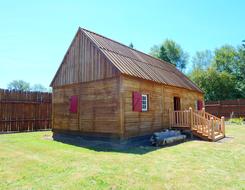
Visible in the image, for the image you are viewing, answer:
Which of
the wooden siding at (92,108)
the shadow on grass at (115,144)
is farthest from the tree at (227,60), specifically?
the wooden siding at (92,108)

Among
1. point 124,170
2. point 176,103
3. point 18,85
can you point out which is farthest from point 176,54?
point 18,85

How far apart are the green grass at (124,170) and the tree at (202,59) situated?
50223 mm

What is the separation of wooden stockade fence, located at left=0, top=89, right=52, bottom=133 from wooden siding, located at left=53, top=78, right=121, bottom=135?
13.1ft

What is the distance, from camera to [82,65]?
13422mm

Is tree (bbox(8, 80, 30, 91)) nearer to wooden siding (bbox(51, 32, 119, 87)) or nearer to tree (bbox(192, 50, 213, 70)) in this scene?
tree (bbox(192, 50, 213, 70))

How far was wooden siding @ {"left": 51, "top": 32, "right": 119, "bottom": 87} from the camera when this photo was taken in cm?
1200

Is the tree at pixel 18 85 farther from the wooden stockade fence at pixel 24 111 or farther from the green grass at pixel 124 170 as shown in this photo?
the green grass at pixel 124 170

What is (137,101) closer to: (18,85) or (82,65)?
(82,65)

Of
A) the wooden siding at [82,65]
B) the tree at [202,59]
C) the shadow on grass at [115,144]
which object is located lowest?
the shadow on grass at [115,144]

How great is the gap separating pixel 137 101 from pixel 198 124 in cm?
432

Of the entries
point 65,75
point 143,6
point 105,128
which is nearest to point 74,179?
point 105,128

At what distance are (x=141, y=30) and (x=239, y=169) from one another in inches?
812

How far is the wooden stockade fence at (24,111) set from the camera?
16.6 m

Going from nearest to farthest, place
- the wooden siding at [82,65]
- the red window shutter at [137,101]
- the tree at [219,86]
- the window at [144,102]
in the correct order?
the red window shutter at [137,101] → the wooden siding at [82,65] → the window at [144,102] → the tree at [219,86]
